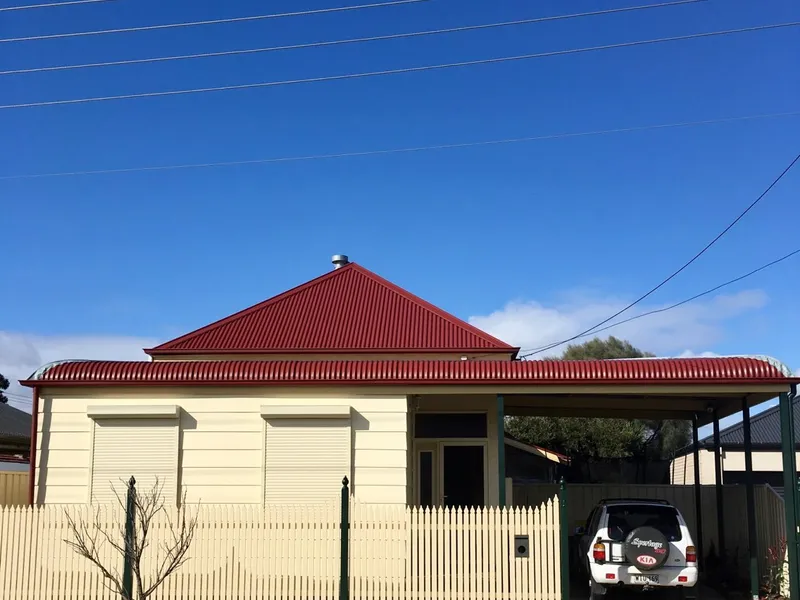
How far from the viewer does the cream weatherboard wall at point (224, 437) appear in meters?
13.1

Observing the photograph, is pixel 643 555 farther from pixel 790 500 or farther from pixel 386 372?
pixel 386 372

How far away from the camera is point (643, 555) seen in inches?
457

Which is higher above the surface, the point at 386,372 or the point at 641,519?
the point at 386,372

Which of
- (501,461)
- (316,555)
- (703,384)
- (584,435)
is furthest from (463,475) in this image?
(584,435)

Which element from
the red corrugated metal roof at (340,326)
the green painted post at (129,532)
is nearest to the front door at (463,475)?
the red corrugated metal roof at (340,326)

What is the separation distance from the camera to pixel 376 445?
13.2 m

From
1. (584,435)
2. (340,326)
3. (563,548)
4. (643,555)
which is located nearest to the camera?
(563,548)

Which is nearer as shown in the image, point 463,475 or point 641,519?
point 641,519

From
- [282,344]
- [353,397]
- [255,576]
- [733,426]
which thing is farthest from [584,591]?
[733,426]

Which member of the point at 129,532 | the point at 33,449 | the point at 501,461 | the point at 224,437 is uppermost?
the point at 224,437

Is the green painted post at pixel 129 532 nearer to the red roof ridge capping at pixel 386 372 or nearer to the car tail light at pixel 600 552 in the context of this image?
the red roof ridge capping at pixel 386 372

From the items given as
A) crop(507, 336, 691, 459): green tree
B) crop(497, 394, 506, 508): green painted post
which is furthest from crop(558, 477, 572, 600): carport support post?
crop(507, 336, 691, 459): green tree

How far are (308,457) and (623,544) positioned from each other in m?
4.84

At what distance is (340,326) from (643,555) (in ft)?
30.2
